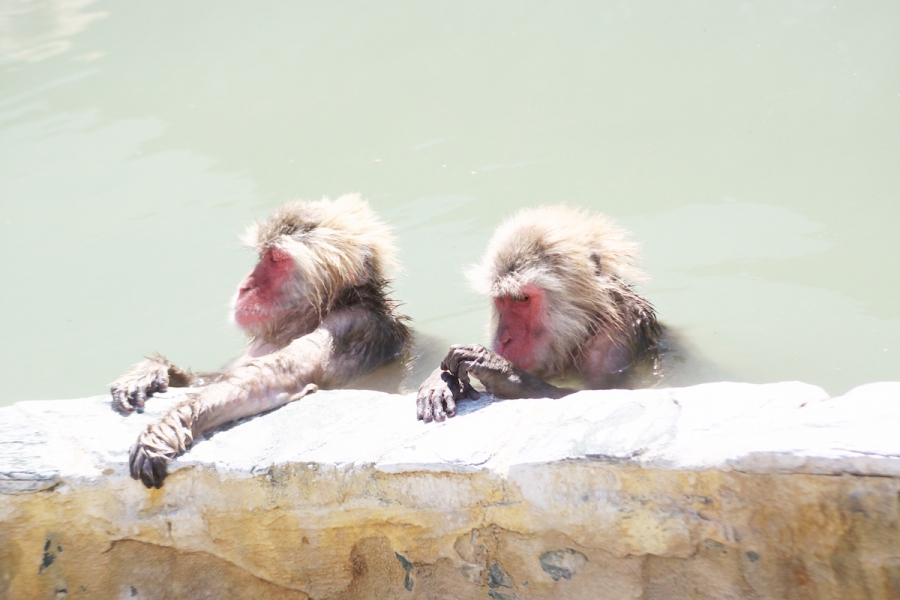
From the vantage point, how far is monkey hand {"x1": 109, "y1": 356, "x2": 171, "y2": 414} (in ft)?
15.1

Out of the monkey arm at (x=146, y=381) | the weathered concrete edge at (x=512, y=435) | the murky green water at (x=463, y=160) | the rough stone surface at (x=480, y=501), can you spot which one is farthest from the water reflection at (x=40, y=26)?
the rough stone surface at (x=480, y=501)

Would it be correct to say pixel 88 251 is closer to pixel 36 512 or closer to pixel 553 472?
pixel 36 512

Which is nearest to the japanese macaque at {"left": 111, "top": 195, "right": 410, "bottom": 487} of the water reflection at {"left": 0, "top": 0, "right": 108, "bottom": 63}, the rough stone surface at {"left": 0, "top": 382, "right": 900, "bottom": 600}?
the rough stone surface at {"left": 0, "top": 382, "right": 900, "bottom": 600}

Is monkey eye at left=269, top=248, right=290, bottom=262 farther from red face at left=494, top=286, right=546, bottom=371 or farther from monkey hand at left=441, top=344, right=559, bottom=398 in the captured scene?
monkey hand at left=441, top=344, right=559, bottom=398

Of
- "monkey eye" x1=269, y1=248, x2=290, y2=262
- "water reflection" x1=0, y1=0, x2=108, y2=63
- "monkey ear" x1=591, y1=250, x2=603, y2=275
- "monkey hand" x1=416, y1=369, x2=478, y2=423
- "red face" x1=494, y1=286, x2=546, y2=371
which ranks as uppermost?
"water reflection" x1=0, y1=0, x2=108, y2=63

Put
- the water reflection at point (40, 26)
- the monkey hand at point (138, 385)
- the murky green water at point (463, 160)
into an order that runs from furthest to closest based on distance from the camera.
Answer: the water reflection at point (40, 26) → the murky green water at point (463, 160) → the monkey hand at point (138, 385)

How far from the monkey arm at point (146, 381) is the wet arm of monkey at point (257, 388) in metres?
0.34

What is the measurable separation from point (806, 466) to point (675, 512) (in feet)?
1.57

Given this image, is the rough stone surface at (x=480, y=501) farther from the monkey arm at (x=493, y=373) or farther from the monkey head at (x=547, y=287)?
the monkey head at (x=547, y=287)

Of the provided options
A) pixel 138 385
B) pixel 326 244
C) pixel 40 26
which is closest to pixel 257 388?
pixel 138 385

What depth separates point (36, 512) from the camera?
13.3 feet

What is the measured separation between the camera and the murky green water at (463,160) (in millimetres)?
6609

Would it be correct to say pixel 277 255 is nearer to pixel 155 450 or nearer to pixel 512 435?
pixel 155 450

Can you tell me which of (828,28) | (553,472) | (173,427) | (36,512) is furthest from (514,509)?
(828,28)
